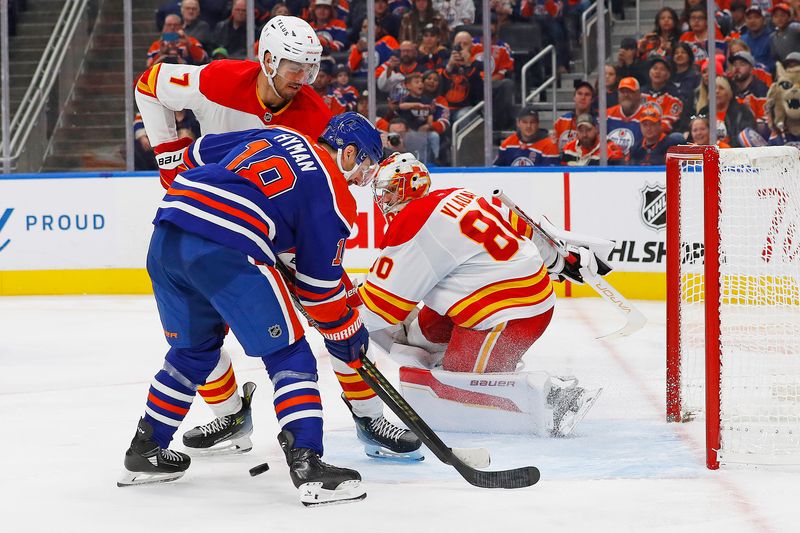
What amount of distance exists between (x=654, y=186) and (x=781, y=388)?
293 cm

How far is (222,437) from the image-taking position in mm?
3209

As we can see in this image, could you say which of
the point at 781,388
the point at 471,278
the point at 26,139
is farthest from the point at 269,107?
the point at 26,139

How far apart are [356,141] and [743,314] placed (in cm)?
179

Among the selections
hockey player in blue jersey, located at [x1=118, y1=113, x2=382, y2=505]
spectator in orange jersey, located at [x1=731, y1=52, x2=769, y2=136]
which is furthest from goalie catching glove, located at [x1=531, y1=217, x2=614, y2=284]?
spectator in orange jersey, located at [x1=731, y1=52, x2=769, y2=136]

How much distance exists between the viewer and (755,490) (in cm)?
274

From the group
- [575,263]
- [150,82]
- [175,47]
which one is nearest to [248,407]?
[150,82]

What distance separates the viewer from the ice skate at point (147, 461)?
2807mm

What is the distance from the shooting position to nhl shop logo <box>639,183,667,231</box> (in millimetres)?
6578

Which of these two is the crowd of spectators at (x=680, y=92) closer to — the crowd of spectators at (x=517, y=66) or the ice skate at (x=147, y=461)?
the crowd of spectators at (x=517, y=66)

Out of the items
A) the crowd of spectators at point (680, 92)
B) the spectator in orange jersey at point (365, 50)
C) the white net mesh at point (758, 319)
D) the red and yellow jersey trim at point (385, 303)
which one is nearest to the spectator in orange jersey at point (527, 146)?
the crowd of spectators at point (680, 92)

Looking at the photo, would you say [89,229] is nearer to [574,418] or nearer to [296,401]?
[574,418]

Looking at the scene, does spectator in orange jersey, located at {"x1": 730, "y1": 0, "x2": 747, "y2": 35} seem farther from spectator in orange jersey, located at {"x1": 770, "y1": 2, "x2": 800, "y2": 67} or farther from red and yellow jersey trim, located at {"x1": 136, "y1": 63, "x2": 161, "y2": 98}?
red and yellow jersey trim, located at {"x1": 136, "y1": 63, "x2": 161, "y2": 98}

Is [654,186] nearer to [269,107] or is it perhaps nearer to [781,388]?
[781,388]

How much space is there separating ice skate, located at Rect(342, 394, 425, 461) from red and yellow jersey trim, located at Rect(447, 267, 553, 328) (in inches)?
19.4
